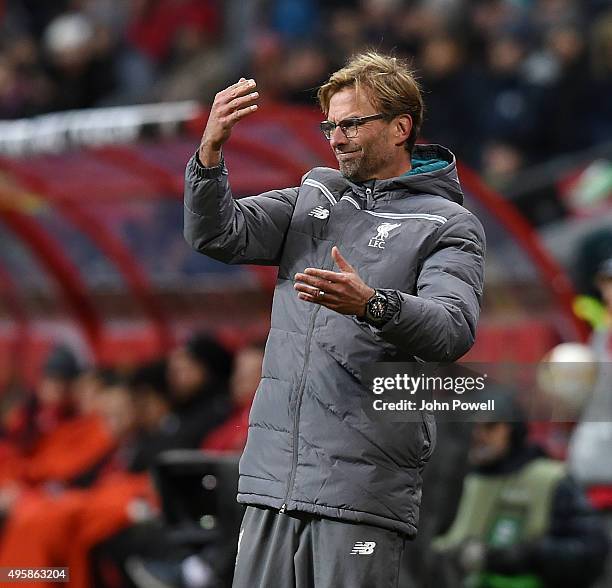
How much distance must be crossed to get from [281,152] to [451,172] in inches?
126

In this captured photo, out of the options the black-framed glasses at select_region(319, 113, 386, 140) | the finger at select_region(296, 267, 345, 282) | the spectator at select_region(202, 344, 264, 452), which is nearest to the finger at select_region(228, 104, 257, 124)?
the black-framed glasses at select_region(319, 113, 386, 140)

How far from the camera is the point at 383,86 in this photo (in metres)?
3.83

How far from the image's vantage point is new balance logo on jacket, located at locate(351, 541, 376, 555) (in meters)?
3.66

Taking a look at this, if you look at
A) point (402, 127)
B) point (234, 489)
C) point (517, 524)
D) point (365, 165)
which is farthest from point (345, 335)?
point (517, 524)

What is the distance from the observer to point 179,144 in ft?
24.5

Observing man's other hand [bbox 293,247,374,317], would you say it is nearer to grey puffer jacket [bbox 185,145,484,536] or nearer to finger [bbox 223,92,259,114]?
grey puffer jacket [bbox 185,145,484,536]

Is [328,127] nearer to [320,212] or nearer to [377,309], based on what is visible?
[320,212]

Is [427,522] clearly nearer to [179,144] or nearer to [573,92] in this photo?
[179,144]

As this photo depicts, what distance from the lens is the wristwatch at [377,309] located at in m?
3.43

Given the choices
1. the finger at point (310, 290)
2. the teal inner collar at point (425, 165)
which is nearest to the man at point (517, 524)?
the teal inner collar at point (425, 165)

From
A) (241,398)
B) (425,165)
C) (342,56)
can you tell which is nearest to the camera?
(425,165)

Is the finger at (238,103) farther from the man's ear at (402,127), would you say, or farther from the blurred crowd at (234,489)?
the blurred crowd at (234,489)

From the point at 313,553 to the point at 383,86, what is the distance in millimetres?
1131

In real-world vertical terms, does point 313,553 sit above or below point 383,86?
below
